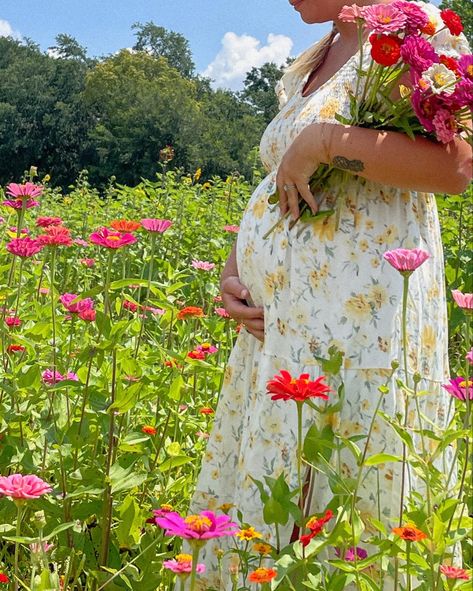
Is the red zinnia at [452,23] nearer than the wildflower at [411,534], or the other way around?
the wildflower at [411,534]

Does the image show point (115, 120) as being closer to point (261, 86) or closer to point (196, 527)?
point (261, 86)

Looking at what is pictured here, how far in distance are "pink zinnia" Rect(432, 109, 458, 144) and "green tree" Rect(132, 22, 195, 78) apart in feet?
165

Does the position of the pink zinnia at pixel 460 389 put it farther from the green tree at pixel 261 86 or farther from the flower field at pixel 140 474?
the green tree at pixel 261 86

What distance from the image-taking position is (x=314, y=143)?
1.20m

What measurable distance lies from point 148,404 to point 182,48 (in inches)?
2000

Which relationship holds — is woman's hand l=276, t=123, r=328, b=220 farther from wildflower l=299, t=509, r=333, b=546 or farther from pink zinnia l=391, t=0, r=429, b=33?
wildflower l=299, t=509, r=333, b=546

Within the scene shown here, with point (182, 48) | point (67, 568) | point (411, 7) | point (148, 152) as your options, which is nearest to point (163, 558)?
point (67, 568)

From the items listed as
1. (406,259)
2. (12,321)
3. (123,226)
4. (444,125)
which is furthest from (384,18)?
(12,321)

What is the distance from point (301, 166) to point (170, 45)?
5101cm

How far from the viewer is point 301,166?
47.9 inches

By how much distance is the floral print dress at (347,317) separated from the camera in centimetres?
123

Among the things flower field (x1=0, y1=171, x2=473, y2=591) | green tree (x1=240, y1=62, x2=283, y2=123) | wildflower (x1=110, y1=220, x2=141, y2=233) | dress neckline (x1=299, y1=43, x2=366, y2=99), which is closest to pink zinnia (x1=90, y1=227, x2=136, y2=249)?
flower field (x1=0, y1=171, x2=473, y2=591)

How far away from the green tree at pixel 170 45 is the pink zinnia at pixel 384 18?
165 feet

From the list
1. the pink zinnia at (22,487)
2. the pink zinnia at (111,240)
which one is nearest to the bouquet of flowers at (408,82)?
the pink zinnia at (111,240)
